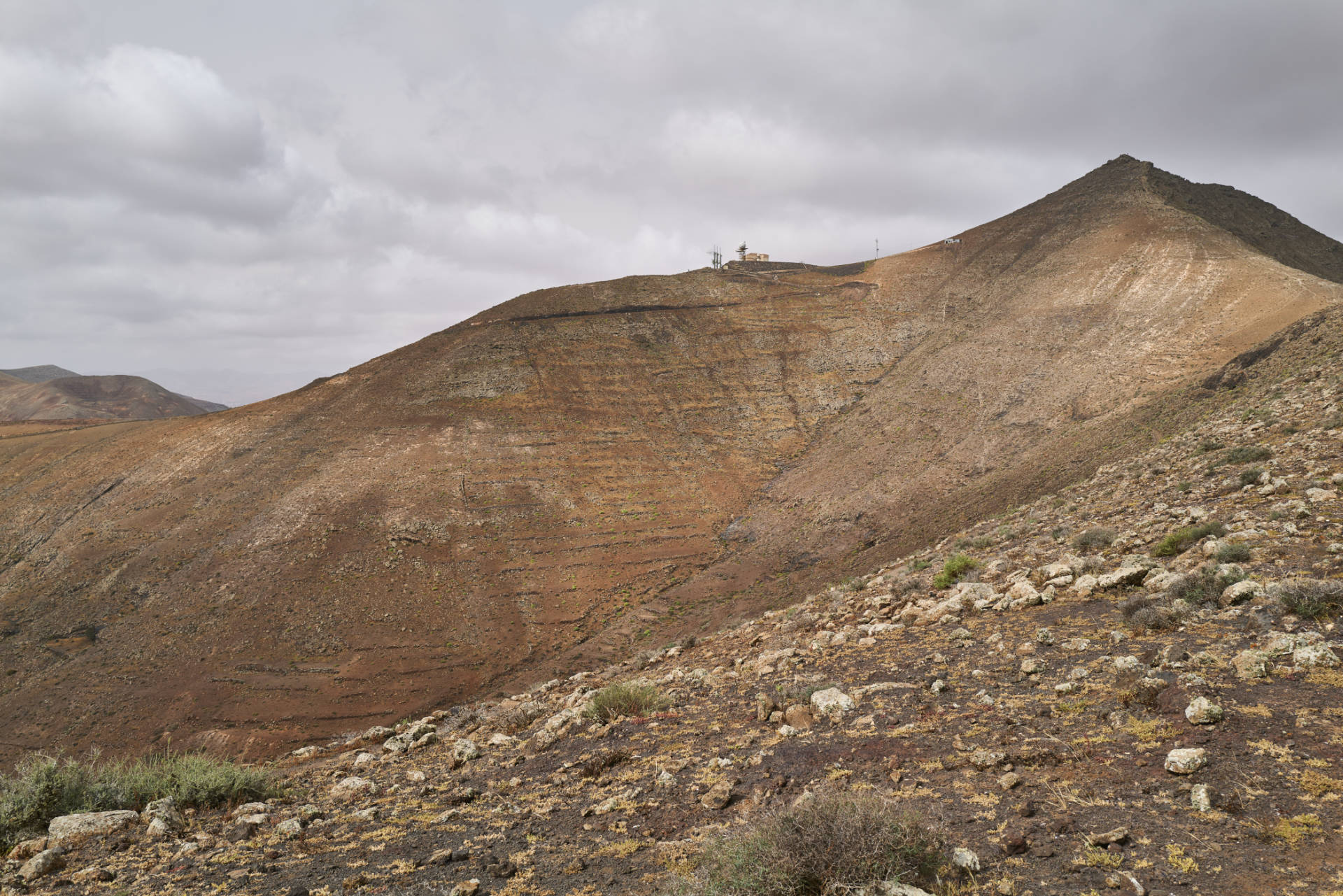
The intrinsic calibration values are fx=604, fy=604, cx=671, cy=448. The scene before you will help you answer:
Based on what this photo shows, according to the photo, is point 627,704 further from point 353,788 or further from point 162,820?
point 162,820

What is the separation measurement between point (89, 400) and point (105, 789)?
12794cm

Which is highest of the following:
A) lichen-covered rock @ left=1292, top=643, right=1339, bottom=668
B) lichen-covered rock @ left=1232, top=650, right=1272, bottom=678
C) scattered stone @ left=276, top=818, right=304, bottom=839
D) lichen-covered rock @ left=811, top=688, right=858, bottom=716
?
lichen-covered rock @ left=1292, top=643, right=1339, bottom=668

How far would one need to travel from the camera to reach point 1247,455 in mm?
10172

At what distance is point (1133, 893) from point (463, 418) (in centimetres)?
3195

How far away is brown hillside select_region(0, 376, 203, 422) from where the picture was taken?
8812cm

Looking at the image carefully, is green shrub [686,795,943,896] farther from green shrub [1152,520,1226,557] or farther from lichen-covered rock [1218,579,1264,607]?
green shrub [1152,520,1226,557]

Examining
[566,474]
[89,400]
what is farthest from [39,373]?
[566,474]

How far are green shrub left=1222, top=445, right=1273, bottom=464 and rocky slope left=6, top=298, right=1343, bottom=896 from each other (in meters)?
0.05

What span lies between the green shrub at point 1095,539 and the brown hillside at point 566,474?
761cm

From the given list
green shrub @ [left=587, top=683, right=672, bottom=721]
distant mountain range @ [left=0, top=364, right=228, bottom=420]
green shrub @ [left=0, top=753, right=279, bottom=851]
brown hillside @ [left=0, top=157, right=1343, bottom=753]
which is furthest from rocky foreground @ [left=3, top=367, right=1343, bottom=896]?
distant mountain range @ [left=0, top=364, right=228, bottom=420]

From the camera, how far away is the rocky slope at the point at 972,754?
3.63m

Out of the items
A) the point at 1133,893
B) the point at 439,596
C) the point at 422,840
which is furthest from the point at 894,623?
the point at 439,596

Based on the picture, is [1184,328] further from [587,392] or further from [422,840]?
[422,840]

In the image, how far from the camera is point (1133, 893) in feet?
10.2
